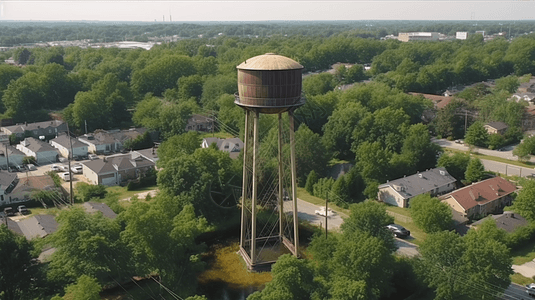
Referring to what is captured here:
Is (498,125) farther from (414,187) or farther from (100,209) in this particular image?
(100,209)

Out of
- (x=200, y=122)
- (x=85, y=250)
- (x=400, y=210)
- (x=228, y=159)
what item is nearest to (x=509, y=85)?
(x=200, y=122)

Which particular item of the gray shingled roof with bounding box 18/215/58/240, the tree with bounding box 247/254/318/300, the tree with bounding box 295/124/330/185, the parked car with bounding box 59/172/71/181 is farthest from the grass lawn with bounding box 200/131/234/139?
the tree with bounding box 247/254/318/300

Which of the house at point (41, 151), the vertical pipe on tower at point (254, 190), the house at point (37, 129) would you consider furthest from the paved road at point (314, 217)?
the house at point (37, 129)

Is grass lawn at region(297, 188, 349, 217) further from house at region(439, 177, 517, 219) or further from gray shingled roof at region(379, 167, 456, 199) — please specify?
house at region(439, 177, 517, 219)

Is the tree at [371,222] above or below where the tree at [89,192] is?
above

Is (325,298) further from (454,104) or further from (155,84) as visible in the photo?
(155,84)

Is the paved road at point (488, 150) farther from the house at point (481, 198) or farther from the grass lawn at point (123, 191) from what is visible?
the grass lawn at point (123, 191)
